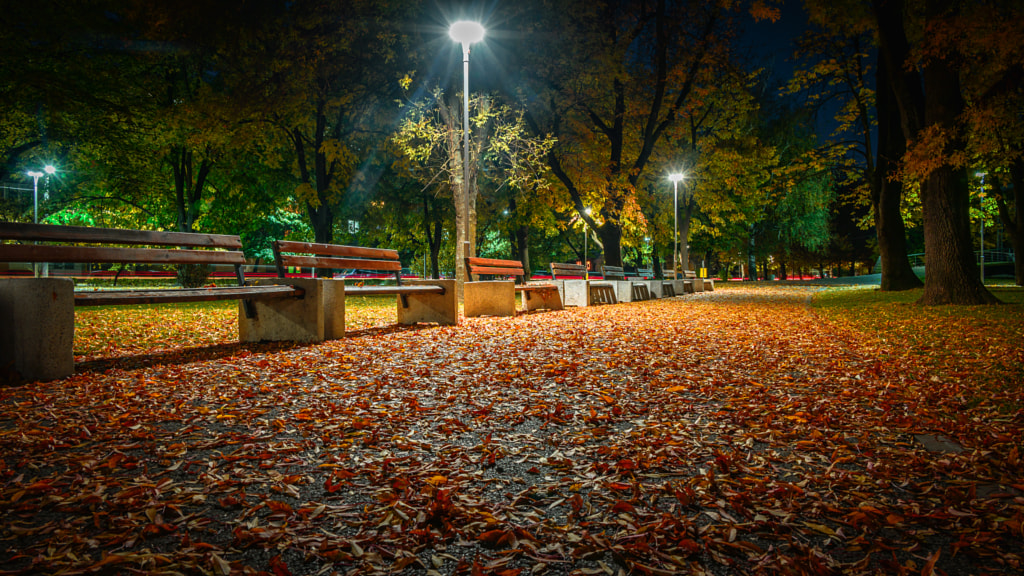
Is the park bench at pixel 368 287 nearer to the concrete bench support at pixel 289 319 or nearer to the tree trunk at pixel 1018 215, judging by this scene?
the concrete bench support at pixel 289 319

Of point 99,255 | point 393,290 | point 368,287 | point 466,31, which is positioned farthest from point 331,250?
point 466,31

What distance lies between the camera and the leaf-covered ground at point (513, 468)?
1782 millimetres

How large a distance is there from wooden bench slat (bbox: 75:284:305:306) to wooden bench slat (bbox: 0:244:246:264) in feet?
0.98

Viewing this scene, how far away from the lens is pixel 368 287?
6.88m

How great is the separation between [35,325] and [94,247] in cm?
74

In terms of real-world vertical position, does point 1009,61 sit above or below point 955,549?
above

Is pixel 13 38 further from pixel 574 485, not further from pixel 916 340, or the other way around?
pixel 916 340

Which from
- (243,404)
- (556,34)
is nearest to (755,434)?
(243,404)

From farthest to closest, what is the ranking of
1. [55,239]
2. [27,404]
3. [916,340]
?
[916,340] < [55,239] < [27,404]

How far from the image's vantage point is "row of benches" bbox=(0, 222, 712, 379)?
4.05 m

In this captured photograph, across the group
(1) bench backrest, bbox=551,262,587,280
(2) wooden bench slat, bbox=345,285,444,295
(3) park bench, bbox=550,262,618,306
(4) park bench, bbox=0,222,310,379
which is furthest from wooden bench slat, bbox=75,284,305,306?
(3) park bench, bbox=550,262,618,306

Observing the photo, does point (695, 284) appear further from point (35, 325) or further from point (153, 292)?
point (35, 325)

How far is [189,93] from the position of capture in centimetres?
2055

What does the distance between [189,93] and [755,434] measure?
24.3 m
